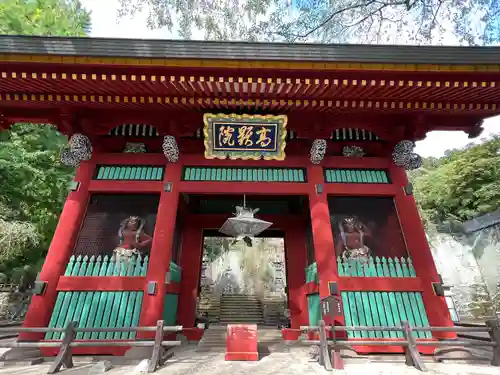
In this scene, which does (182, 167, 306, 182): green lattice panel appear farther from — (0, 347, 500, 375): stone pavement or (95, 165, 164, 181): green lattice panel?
(0, 347, 500, 375): stone pavement

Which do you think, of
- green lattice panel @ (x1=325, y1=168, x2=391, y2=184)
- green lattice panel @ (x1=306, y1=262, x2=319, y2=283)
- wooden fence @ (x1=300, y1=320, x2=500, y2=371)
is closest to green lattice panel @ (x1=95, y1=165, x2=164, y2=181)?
green lattice panel @ (x1=325, y1=168, x2=391, y2=184)

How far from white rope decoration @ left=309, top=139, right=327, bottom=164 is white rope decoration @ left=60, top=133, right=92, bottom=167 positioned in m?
5.31

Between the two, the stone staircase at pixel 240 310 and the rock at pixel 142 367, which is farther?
the stone staircase at pixel 240 310

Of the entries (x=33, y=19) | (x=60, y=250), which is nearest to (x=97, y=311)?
(x=60, y=250)

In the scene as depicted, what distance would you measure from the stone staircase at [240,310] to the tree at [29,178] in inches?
391

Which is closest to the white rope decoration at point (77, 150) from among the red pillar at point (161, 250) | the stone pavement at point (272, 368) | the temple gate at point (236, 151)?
the temple gate at point (236, 151)

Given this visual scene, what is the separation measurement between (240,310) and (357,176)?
13620mm

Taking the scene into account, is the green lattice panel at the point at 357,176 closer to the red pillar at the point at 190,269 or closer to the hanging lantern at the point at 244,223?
the hanging lantern at the point at 244,223

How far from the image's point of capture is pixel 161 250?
20.1 feet

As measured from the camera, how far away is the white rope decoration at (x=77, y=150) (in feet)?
21.8

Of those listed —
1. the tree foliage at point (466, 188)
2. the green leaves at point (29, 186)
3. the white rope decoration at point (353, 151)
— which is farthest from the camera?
the tree foliage at point (466, 188)

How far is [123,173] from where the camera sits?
6969 mm

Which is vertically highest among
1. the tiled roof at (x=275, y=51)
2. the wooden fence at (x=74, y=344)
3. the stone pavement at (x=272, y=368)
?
the tiled roof at (x=275, y=51)

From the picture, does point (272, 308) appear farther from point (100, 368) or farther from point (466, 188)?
point (466, 188)
